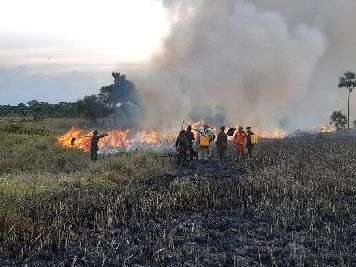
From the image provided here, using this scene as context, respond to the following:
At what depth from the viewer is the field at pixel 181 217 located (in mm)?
10188

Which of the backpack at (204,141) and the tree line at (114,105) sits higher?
the tree line at (114,105)

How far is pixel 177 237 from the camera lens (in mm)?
11461

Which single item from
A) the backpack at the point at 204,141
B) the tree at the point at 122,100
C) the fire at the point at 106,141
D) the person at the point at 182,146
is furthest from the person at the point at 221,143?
the tree at the point at 122,100

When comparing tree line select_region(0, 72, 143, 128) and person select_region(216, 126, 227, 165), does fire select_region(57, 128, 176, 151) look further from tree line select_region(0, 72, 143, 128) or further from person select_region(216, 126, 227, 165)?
tree line select_region(0, 72, 143, 128)

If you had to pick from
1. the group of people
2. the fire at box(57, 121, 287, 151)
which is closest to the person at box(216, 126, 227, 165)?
the group of people

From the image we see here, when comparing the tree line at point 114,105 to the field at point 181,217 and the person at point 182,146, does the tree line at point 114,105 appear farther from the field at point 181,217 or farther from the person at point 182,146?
the field at point 181,217

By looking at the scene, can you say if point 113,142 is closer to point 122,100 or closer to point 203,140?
point 203,140

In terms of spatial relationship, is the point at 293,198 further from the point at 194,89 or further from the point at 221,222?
the point at 194,89

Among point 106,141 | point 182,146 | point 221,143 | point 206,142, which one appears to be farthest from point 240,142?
point 106,141

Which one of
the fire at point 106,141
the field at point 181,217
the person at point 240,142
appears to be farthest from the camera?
the fire at point 106,141

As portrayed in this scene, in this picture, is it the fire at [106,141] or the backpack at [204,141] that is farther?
the fire at [106,141]

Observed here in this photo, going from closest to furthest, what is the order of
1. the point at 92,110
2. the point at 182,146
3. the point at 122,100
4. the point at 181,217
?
the point at 181,217
the point at 182,146
the point at 122,100
the point at 92,110

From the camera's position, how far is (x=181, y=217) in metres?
13.3

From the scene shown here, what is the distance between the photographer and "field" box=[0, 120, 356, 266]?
10188mm
